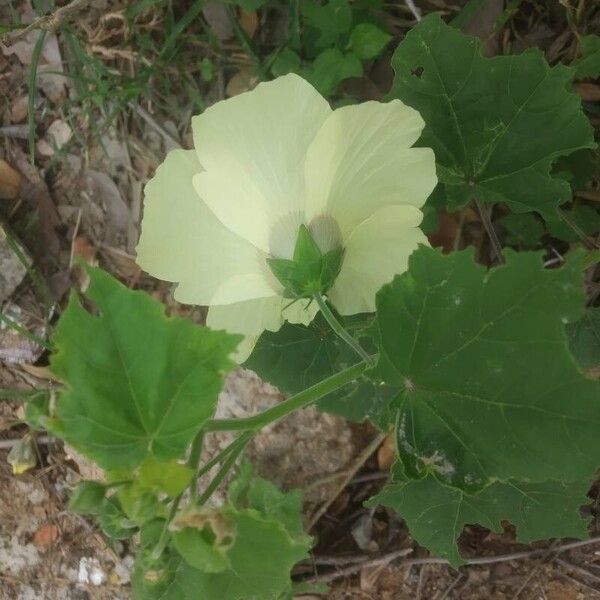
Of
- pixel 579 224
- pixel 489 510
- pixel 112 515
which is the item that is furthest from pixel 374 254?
pixel 579 224

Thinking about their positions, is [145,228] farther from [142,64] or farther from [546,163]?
[142,64]

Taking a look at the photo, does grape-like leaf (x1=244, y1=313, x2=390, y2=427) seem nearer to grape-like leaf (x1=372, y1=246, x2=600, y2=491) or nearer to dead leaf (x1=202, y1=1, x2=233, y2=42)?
grape-like leaf (x1=372, y1=246, x2=600, y2=491)

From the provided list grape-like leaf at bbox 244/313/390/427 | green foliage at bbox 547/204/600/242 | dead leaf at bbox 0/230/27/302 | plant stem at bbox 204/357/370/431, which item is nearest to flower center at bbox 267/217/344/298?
plant stem at bbox 204/357/370/431

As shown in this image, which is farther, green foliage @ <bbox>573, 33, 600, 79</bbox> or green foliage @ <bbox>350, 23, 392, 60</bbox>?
green foliage @ <bbox>350, 23, 392, 60</bbox>

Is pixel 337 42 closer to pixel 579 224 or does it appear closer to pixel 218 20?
pixel 218 20

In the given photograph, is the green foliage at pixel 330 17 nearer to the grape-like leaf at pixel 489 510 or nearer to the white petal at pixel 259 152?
the white petal at pixel 259 152

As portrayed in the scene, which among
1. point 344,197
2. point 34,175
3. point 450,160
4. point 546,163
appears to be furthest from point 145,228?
point 34,175
